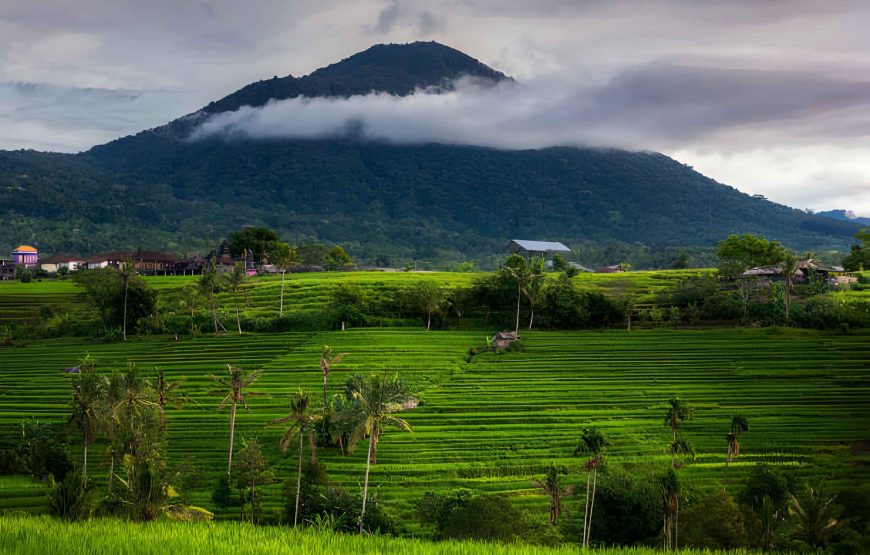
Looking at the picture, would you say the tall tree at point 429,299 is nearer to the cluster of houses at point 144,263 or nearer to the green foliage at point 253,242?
the green foliage at point 253,242

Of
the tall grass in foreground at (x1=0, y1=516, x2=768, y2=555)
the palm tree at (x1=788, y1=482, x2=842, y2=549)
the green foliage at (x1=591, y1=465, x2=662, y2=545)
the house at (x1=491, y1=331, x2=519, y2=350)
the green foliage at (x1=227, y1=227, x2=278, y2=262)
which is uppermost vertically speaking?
the green foliage at (x1=227, y1=227, x2=278, y2=262)

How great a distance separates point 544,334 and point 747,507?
50.8 metres

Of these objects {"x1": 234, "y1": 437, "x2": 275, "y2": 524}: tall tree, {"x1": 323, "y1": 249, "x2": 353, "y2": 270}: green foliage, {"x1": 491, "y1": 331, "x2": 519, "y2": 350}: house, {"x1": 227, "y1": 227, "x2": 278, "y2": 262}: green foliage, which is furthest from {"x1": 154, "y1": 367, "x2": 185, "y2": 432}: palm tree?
{"x1": 323, "y1": 249, "x2": 353, "y2": 270}: green foliage

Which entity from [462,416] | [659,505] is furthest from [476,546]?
[462,416]

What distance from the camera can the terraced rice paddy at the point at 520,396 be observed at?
50.4 metres

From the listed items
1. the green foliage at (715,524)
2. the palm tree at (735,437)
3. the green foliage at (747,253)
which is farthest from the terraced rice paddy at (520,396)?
the green foliage at (747,253)

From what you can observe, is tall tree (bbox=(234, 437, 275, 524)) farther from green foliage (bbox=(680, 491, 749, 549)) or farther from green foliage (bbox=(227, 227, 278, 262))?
green foliage (bbox=(227, 227, 278, 262))

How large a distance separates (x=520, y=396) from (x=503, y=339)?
1858 cm

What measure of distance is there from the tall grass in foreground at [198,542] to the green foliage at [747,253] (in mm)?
99035

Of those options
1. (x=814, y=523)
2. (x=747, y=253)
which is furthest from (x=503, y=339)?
(x=814, y=523)

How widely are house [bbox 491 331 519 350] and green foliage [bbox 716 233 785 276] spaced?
42.5m

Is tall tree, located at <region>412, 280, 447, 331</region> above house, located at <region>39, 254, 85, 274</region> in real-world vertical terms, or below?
below

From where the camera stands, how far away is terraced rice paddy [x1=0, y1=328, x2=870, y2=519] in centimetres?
5044

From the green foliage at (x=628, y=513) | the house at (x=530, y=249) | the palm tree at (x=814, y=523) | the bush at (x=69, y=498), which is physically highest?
the house at (x=530, y=249)
